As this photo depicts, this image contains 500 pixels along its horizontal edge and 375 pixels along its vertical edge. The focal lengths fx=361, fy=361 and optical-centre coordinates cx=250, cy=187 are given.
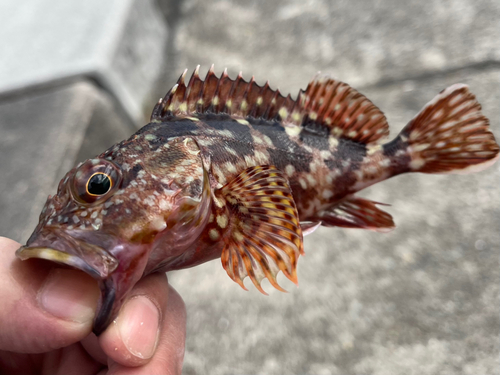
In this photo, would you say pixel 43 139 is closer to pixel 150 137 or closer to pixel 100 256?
pixel 150 137

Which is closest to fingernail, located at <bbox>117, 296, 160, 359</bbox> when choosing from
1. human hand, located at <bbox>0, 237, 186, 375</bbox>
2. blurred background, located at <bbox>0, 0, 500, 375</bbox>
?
human hand, located at <bbox>0, 237, 186, 375</bbox>

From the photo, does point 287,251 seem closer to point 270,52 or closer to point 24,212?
point 24,212

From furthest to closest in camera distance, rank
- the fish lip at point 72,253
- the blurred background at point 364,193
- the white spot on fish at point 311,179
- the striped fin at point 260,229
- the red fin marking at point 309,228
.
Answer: the blurred background at point 364,193
the white spot on fish at point 311,179
the red fin marking at point 309,228
the striped fin at point 260,229
the fish lip at point 72,253

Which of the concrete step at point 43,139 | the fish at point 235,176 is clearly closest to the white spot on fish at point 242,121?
the fish at point 235,176

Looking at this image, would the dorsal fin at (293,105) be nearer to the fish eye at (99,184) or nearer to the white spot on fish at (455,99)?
the white spot on fish at (455,99)

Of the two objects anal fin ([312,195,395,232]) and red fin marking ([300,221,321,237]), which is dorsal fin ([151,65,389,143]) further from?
red fin marking ([300,221,321,237])

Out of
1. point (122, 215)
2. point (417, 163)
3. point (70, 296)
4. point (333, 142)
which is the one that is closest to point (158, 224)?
point (122, 215)
